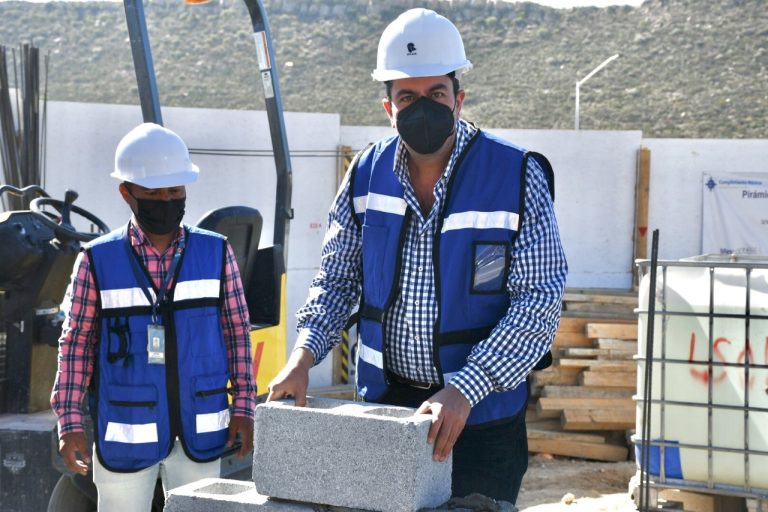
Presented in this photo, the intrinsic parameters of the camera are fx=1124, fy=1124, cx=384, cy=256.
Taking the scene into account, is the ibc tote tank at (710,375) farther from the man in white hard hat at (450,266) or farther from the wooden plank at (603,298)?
the wooden plank at (603,298)

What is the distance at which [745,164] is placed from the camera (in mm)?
15039

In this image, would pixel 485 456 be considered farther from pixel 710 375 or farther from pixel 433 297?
pixel 710 375

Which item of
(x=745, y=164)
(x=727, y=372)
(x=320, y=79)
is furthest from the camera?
(x=320, y=79)

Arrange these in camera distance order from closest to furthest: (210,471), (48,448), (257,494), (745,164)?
(257,494)
(210,471)
(48,448)
(745,164)

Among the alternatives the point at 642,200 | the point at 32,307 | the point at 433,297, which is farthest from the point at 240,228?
the point at 642,200

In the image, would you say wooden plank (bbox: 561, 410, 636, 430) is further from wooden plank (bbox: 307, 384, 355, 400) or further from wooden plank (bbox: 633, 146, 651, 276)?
wooden plank (bbox: 633, 146, 651, 276)

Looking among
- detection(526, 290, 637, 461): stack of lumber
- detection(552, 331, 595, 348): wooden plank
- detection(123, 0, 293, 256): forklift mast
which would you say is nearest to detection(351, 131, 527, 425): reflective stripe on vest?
detection(123, 0, 293, 256): forklift mast

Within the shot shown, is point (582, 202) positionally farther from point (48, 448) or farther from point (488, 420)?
point (488, 420)

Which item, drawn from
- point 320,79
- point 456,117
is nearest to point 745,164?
point 456,117

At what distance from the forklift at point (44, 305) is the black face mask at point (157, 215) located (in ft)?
4.82

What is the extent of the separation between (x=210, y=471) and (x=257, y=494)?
3.77ft

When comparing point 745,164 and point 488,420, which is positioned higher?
point 745,164

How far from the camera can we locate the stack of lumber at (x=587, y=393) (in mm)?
10938

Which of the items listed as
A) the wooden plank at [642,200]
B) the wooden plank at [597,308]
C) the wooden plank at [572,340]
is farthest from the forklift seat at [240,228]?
the wooden plank at [642,200]
